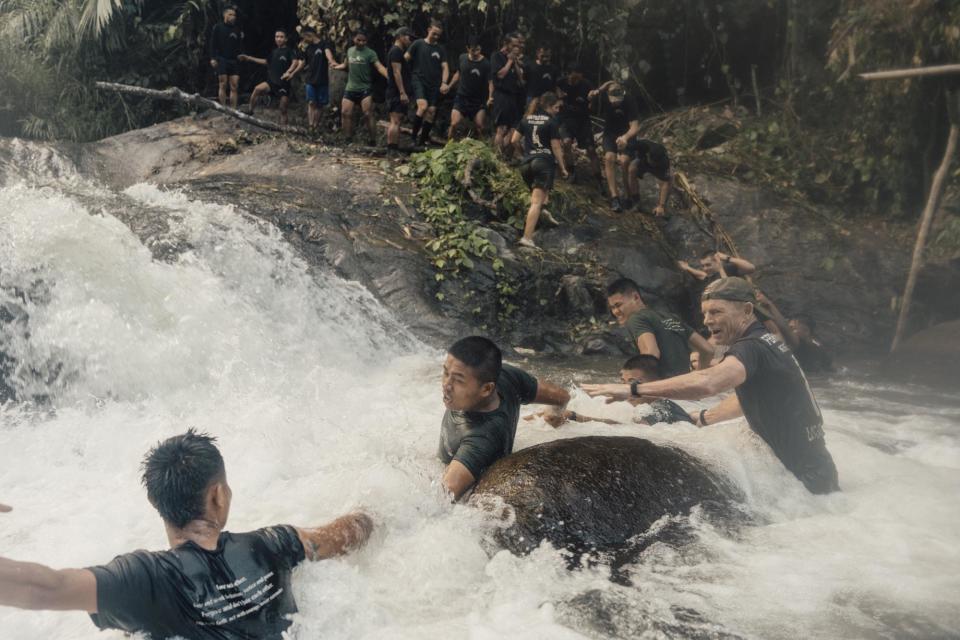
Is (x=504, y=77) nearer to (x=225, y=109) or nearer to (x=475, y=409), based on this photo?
(x=225, y=109)

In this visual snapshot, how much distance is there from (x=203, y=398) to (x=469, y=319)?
356 centimetres

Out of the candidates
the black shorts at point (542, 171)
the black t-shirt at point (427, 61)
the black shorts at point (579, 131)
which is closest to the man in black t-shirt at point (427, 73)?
the black t-shirt at point (427, 61)

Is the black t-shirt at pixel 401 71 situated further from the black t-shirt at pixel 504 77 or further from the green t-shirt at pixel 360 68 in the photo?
the black t-shirt at pixel 504 77

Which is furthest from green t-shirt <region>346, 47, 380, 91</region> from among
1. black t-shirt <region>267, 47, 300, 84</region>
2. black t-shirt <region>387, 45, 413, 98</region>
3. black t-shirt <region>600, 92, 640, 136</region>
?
black t-shirt <region>600, 92, 640, 136</region>

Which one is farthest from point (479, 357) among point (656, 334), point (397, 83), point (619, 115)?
point (397, 83)

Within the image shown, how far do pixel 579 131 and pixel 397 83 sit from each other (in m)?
2.75

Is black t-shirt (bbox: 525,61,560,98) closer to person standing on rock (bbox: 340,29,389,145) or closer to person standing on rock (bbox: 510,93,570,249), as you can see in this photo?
person standing on rock (bbox: 510,93,570,249)


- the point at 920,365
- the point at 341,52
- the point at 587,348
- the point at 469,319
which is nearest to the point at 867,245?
the point at 920,365

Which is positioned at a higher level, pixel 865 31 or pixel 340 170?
pixel 865 31

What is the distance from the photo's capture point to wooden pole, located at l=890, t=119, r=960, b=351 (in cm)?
1229

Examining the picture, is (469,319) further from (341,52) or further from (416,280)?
(341,52)

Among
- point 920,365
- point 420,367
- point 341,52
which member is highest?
point 341,52

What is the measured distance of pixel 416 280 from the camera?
408 inches

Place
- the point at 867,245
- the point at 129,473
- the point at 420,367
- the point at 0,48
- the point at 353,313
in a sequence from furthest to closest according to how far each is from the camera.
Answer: the point at 0,48, the point at 867,245, the point at 353,313, the point at 420,367, the point at 129,473
